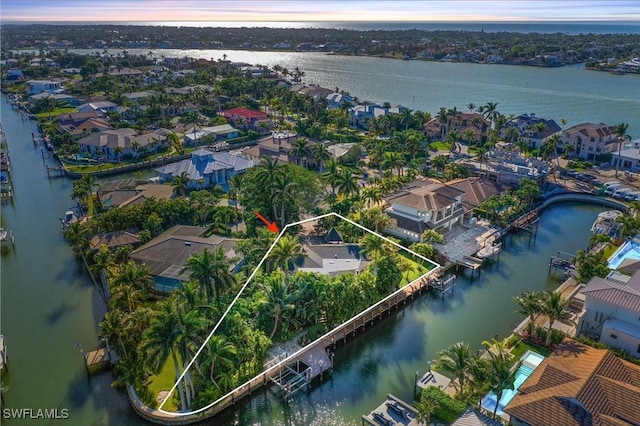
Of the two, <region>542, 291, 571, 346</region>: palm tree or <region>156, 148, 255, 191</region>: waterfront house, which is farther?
<region>156, 148, 255, 191</region>: waterfront house

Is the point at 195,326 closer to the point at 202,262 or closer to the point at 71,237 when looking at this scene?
the point at 202,262

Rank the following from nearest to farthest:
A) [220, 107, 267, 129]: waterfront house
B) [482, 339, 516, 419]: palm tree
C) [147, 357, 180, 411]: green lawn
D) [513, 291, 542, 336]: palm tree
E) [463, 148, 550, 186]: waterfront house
→ [482, 339, 516, 419]: palm tree, [147, 357, 180, 411]: green lawn, [513, 291, 542, 336]: palm tree, [463, 148, 550, 186]: waterfront house, [220, 107, 267, 129]: waterfront house

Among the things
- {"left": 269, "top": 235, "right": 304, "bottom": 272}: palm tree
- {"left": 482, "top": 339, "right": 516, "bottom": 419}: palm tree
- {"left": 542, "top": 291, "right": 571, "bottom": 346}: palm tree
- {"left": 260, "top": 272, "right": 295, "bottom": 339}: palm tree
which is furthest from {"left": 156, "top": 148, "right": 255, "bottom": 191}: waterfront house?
{"left": 482, "top": 339, "right": 516, "bottom": 419}: palm tree

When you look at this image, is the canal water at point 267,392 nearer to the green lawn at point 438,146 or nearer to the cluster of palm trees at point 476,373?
the cluster of palm trees at point 476,373

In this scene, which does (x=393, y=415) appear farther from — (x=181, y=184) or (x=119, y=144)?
(x=119, y=144)

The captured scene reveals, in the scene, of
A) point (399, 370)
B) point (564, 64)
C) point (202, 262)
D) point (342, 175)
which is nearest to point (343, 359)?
point (399, 370)

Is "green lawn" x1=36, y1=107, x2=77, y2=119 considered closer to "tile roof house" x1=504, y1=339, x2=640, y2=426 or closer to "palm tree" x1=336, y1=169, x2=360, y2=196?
"palm tree" x1=336, y1=169, x2=360, y2=196
